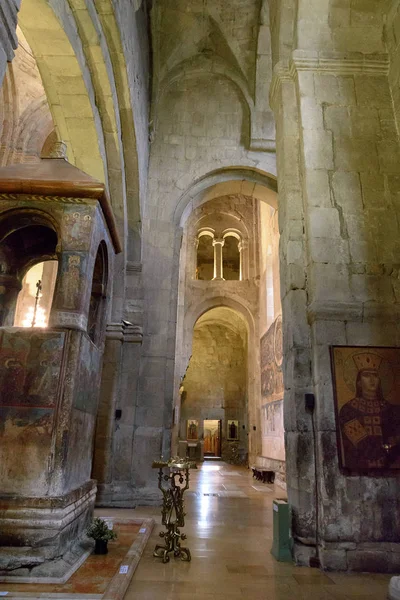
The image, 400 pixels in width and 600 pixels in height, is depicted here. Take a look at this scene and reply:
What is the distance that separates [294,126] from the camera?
576cm

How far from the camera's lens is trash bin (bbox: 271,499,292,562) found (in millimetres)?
4406

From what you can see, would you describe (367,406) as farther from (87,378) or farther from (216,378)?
(216,378)

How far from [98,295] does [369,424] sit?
11.6 ft

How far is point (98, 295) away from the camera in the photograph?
5.39 m

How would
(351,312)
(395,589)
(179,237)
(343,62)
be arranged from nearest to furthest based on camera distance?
1. (395,589)
2. (351,312)
3. (343,62)
4. (179,237)

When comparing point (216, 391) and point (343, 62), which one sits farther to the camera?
point (216, 391)

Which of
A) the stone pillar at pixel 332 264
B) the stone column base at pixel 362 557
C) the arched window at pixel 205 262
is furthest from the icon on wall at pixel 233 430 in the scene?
the stone column base at pixel 362 557

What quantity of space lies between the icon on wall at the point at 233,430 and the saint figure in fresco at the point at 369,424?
1655 cm

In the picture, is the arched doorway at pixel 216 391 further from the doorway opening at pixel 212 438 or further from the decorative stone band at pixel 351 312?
the decorative stone band at pixel 351 312

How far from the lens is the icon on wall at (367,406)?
4.32 metres

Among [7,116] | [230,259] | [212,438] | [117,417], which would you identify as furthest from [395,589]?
[230,259]

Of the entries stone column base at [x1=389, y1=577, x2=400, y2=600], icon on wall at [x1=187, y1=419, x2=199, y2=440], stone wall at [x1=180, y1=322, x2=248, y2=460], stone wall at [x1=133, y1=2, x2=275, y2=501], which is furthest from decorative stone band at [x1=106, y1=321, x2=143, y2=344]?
icon on wall at [x1=187, y1=419, x2=199, y2=440]

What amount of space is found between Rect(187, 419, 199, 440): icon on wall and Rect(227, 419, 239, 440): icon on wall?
1570 mm

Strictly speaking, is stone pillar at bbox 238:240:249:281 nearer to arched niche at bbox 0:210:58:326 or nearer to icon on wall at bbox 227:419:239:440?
icon on wall at bbox 227:419:239:440
